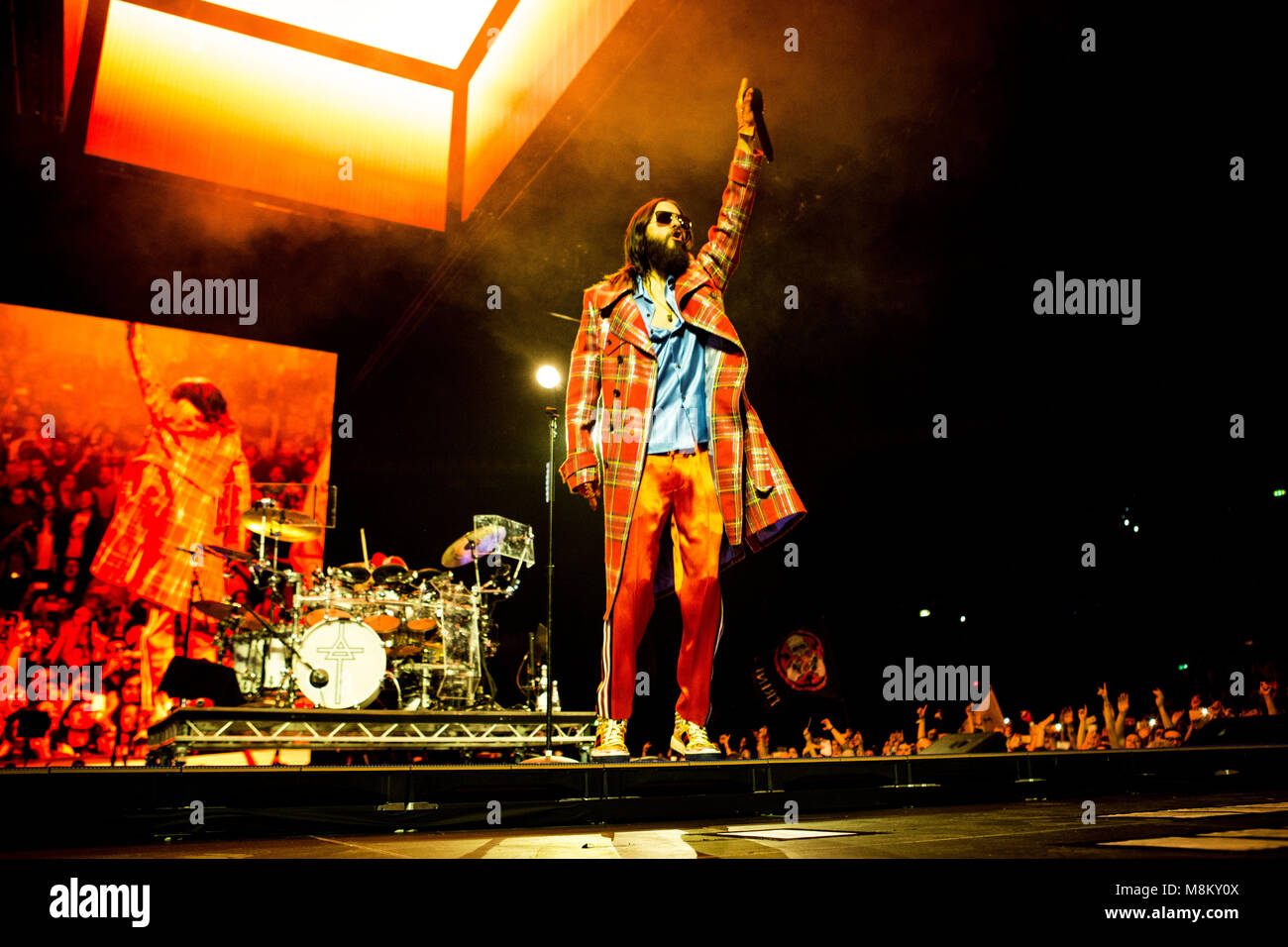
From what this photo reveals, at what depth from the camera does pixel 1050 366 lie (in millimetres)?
6070

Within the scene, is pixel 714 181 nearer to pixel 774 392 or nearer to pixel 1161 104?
pixel 774 392

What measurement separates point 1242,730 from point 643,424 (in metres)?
3.88

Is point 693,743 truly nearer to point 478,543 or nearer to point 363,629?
point 363,629

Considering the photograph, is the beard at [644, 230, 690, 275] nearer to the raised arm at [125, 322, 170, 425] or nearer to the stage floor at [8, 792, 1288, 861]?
the stage floor at [8, 792, 1288, 861]

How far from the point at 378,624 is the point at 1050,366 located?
501 cm

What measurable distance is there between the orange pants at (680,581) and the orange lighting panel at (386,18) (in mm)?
3889

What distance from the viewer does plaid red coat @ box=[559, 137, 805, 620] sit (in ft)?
11.6

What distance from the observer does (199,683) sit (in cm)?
584

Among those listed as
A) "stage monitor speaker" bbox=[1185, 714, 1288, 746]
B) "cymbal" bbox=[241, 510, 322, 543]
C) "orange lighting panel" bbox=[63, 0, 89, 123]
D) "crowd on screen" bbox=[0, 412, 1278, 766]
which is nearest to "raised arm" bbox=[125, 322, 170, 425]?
"crowd on screen" bbox=[0, 412, 1278, 766]

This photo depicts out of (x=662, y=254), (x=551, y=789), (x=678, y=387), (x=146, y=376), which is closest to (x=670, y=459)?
(x=678, y=387)

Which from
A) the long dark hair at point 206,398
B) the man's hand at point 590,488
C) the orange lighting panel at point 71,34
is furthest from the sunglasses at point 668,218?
the long dark hair at point 206,398

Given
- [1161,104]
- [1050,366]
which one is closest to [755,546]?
[1161,104]

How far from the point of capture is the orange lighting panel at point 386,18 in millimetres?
5703

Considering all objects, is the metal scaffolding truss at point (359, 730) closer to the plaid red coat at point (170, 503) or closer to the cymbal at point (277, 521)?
the cymbal at point (277, 521)
